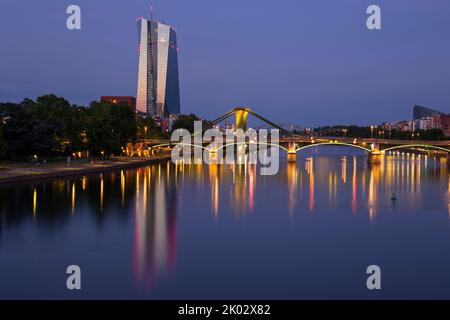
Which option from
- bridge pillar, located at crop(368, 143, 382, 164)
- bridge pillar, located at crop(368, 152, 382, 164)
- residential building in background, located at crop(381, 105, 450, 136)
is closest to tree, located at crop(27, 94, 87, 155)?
bridge pillar, located at crop(368, 152, 382, 164)

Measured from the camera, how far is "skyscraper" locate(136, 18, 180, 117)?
14338cm

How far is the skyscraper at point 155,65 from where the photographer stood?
470ft

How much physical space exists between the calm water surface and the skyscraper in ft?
379

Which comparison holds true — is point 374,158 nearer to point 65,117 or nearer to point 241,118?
point 241,118

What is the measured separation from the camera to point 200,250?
15.4 meters

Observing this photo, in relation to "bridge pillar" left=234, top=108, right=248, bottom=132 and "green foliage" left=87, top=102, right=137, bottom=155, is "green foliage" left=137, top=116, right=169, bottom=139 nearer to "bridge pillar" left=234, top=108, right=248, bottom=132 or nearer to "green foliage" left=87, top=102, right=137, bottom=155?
"bridge pillar" left=234, top=108, right=248, bottom=132

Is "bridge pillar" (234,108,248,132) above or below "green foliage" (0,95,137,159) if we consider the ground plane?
above

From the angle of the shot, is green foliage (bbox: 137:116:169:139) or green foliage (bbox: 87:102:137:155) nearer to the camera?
green foliage (bbox: 87:102:137:155)

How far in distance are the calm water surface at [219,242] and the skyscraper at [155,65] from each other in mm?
115470

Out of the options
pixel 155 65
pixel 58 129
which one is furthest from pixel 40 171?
pixel 155 65

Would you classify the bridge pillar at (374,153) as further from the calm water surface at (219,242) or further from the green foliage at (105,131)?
the calm water surface at (219,242)
